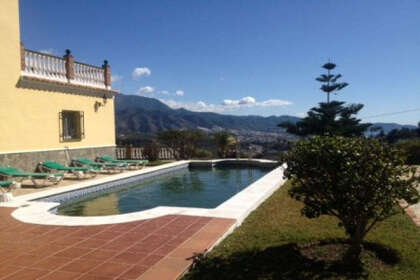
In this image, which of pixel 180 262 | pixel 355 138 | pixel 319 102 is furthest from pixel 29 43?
pixel 319 102

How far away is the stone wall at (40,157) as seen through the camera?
10.8 metres

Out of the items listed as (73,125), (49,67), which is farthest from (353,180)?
(73,125)

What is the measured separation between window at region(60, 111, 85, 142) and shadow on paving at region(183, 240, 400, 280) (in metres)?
11.5

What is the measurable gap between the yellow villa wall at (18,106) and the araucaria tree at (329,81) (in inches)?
823

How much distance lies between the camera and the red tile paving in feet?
12.2

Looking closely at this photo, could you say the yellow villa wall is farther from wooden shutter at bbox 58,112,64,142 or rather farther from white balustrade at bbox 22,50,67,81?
white balustrade at bbox 22,50,67,81

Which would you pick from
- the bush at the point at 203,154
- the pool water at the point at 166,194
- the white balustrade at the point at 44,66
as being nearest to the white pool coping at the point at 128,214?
the pool water at the point at 166,194

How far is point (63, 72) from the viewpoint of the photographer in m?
13.3

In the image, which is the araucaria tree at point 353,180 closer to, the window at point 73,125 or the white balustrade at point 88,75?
the window at point 73,125

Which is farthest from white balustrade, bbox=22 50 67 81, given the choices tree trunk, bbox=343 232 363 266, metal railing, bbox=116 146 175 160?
tree trunk, bbox=343 232 363 266

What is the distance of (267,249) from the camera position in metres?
4.39

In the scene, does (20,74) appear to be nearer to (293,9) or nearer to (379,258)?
(293,9)

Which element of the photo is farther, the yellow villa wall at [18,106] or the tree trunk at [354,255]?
the yellow villa wall at [18,106]

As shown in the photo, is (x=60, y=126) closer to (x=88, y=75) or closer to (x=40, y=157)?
(x=40, y=157)
